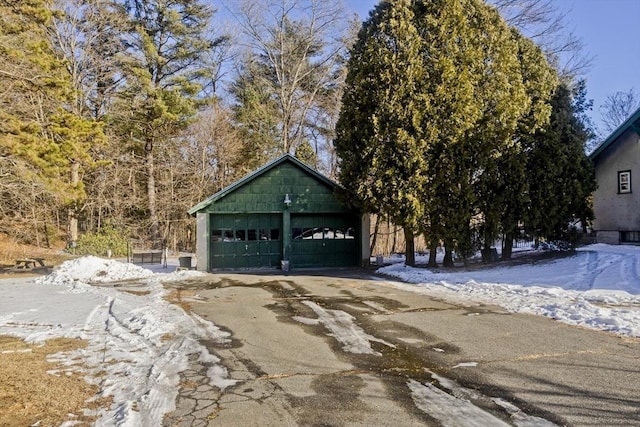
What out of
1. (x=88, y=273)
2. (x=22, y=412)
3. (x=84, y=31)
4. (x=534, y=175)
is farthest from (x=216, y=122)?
(x=22, y=412)

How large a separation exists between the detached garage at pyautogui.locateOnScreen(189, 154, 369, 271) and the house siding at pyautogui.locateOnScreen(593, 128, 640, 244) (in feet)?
33.4

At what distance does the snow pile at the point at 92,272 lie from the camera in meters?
15.3

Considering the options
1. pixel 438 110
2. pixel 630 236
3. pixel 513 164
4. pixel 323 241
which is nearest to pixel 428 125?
pixel 438 110

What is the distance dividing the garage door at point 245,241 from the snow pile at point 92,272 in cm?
309

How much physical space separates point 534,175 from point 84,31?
25.6 m

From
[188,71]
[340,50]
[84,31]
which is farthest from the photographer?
[340,50]

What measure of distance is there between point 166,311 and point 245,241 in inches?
387

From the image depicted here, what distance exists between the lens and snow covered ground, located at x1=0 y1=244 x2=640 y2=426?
4.92 metres

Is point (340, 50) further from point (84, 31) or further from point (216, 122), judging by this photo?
point (84, 31)

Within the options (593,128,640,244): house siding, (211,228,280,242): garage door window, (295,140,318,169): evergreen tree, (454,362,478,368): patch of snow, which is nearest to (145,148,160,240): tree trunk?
(295,140,318,169): evergreen tree

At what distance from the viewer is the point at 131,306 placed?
393 inches

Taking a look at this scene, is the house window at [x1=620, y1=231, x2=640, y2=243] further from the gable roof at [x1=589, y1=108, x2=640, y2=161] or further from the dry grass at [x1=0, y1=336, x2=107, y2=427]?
the dry grass at [x1=0, y1=336, x2=107, y2=427]

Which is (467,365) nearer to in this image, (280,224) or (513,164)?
(513,164)

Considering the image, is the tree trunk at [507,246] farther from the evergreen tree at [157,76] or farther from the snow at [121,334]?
the evergreen tree at [157,76]
